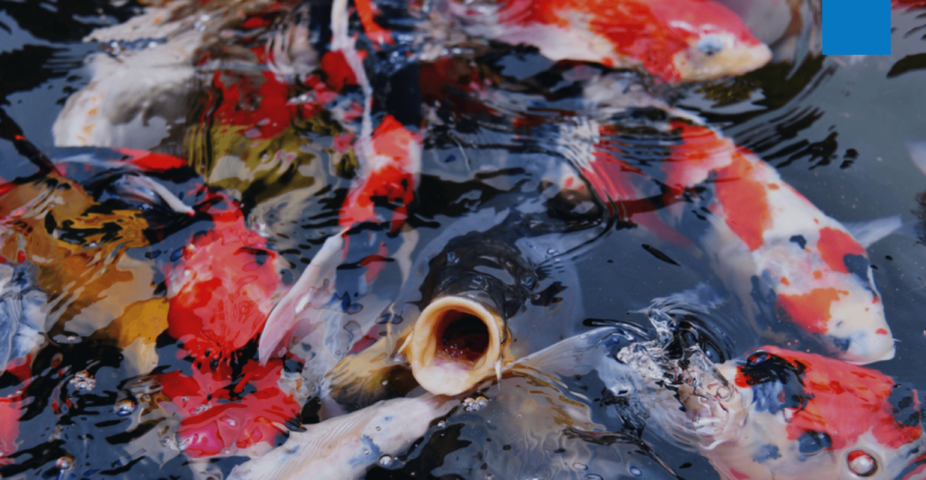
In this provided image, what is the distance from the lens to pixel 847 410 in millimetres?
1789

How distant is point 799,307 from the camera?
2.06 m

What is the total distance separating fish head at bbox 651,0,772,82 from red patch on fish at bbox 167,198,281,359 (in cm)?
198

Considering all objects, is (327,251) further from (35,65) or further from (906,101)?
(906,101)

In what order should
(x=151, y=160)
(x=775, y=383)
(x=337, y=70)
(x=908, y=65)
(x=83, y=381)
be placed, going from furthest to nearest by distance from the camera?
(x=337, y=70), (x=908, y=65), (x=151, y=160), (x=83, y=381), (x=775, y=383)

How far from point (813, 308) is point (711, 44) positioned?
1223mm

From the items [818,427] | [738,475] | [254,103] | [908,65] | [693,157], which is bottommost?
[738,475]

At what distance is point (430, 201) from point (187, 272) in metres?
0.97

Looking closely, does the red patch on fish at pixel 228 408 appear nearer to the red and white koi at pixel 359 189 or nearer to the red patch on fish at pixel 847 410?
the red and white koi at pixel 359 189

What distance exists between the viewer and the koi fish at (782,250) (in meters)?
2.00

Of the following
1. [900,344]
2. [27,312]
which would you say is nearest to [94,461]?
[27,312]

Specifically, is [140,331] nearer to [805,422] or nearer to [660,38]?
[805,422]

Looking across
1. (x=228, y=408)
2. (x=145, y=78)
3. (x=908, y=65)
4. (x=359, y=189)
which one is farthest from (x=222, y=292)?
(x=908, y=65)

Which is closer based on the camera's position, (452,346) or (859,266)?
(452,346)

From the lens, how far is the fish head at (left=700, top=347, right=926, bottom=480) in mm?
1756
